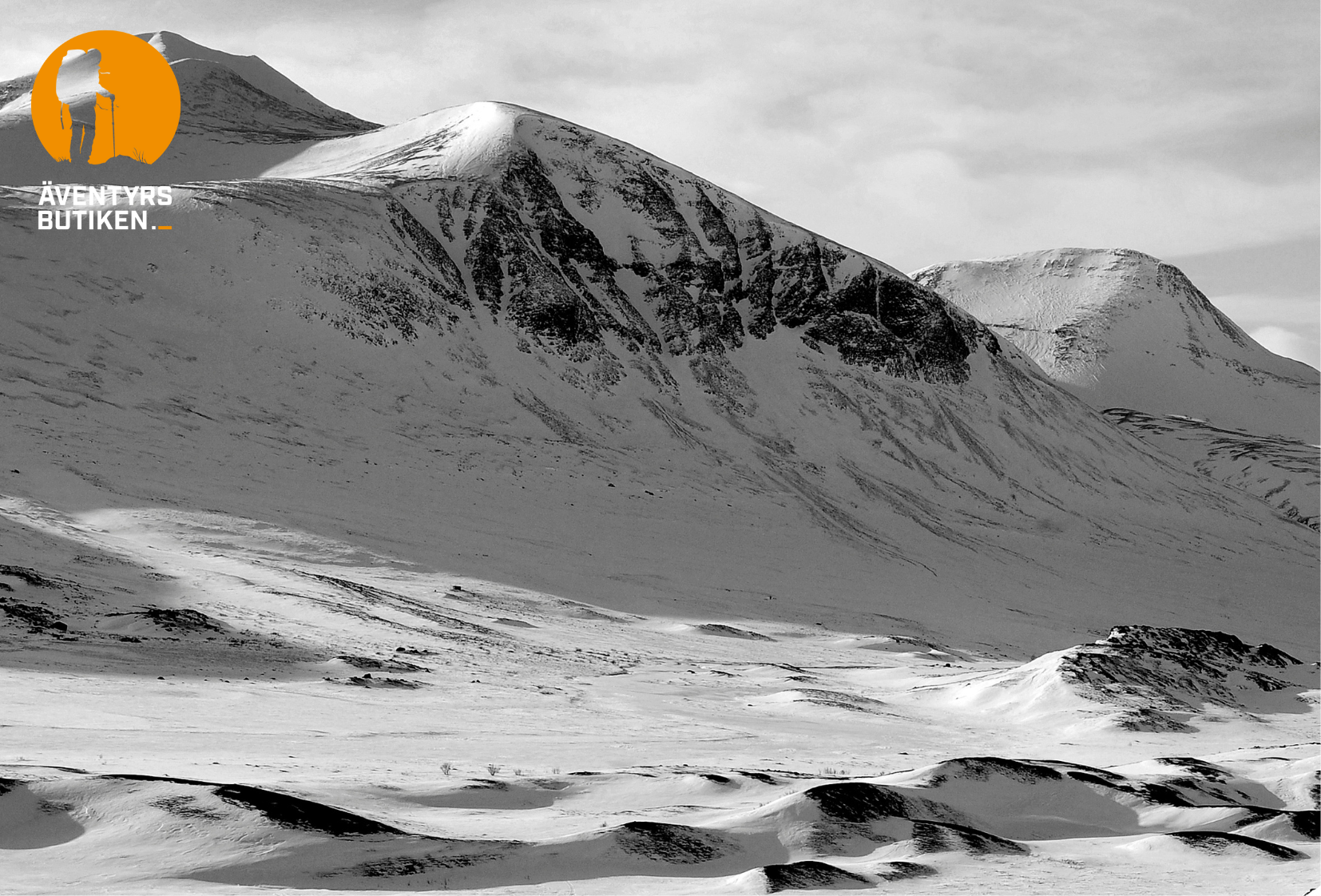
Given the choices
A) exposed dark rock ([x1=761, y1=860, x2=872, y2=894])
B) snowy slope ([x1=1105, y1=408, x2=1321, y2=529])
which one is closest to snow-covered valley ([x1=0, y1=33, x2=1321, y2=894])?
exposed dark rock ([x1=761, y1=860, x2=872, y2=894])

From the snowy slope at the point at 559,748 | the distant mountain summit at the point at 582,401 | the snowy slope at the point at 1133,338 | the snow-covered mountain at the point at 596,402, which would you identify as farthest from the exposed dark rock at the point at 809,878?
the snowy slope at the point at 1133,338

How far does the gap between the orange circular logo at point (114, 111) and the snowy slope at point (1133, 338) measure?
93059mm

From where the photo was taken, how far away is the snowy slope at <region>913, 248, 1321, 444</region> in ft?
437

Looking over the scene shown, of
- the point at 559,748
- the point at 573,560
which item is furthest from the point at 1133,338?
the point at 559,748

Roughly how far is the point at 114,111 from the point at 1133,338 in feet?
363

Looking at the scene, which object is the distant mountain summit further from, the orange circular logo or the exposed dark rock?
the exposed dark rock

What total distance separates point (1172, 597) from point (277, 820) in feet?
210

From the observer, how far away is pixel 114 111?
8306cm

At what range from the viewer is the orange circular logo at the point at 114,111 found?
266 ft

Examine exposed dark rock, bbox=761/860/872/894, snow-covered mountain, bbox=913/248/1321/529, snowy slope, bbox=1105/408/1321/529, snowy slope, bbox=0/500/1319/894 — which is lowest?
snowy slope, bbox=0/500/1319/894

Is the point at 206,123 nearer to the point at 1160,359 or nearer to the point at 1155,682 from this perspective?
the point at 1155,682

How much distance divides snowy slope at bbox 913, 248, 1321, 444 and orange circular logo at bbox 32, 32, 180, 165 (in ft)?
305

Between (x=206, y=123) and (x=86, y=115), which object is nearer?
(x=86, y=115)

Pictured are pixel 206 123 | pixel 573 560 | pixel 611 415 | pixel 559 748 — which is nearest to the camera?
pixel 559 748
